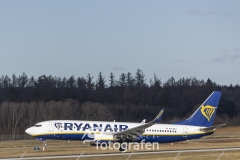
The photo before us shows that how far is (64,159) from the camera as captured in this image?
Answer: 36125mm

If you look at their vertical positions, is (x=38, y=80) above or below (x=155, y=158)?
above

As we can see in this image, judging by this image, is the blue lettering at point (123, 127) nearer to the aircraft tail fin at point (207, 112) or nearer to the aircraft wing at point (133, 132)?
the aircraft wing at point (133, 132)

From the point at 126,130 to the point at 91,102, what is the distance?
9768 cm

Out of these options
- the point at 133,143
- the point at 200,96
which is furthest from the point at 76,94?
the point at 133,143

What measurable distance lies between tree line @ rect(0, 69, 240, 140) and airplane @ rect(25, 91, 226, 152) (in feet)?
134

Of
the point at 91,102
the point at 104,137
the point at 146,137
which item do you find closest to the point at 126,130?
the point at 104,137

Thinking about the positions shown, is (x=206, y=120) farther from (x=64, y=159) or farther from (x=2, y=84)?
(x=2, y=84)

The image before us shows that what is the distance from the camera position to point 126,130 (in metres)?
46.6

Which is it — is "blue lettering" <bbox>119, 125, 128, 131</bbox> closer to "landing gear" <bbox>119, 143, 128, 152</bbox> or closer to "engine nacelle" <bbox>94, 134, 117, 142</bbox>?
"engine nacelle" <bbox>94, 134, 117, 142</bbox>

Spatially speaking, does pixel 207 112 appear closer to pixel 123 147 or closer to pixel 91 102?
pixel 123 147

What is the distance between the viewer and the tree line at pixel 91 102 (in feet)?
353

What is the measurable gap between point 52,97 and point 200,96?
4554 cm

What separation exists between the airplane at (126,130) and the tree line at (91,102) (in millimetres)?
40946

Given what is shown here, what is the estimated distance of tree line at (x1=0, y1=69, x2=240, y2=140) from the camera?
10756cm
